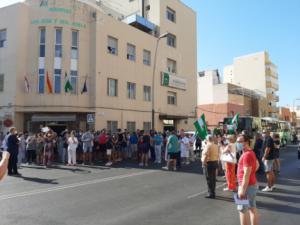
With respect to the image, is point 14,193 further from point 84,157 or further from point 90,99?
point 90,99

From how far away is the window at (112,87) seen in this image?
992 inches

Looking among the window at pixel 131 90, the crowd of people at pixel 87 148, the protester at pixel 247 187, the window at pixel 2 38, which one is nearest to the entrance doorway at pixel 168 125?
the window at pixel 131 90

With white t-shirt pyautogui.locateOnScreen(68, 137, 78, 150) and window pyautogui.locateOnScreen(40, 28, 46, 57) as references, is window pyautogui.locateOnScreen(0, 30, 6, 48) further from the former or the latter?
white t-shirt pyautogui.locateOnScreen(68, 137, 78, 150)

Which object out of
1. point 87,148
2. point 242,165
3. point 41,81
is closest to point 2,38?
point 41,81

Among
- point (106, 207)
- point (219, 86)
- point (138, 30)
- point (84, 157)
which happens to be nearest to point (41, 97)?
point (84, 157)

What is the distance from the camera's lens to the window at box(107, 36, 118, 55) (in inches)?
1006

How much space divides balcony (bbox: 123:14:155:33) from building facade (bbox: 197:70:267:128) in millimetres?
18752

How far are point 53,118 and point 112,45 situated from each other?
8.02 m

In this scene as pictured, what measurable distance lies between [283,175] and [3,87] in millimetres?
19947

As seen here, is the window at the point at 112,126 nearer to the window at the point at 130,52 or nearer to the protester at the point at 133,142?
the protester at the point at 133,142

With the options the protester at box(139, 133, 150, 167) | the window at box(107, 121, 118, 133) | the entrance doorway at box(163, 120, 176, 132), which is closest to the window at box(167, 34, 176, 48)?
the entrance doorway at box(163, 120, 176, 132)

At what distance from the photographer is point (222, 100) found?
163ft

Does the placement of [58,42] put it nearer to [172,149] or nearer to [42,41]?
[42,41]

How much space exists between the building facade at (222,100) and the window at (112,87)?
21.8 m
